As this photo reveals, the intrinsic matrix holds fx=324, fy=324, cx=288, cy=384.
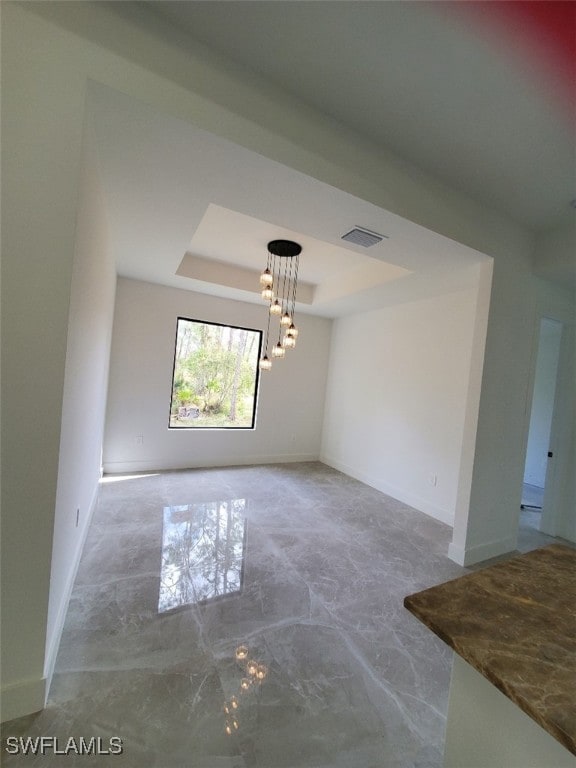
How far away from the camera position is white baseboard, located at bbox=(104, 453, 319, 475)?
4.31 meters

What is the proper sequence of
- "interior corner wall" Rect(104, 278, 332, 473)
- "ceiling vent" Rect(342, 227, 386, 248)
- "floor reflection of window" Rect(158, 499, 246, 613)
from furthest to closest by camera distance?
1. "interior corner wall" Rect(104, 278, 332, 473)
2. "ceiling vent" Rect(342, 227, 386, 248)
3. "floor reflection of window" Rect(158, 499, 246, 613)

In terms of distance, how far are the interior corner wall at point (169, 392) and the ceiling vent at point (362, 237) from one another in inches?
104

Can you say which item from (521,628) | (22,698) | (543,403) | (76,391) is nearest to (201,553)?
(22,698)

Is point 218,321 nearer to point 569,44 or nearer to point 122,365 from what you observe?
point 122,365

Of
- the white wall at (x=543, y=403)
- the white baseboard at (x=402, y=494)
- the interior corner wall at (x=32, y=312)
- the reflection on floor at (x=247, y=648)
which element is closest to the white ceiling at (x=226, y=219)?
the interior corner wall at (x=32, y=312)

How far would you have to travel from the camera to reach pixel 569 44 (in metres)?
1.42

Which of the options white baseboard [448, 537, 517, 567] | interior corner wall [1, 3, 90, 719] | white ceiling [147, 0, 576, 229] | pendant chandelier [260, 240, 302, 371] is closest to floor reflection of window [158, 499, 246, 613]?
interior corner wall [1, 3, 90, 719]

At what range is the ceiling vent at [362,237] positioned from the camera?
8.00 feet

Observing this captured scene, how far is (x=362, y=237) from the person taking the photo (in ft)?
8.29

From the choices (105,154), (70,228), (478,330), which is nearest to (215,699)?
(70,228)

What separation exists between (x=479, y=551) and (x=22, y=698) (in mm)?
3115

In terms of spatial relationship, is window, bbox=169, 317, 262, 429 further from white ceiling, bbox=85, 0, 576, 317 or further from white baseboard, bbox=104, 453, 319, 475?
white ceiling, bbox=85, 0, 576, 317

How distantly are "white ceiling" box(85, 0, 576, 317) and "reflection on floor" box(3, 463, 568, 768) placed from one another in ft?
8.45

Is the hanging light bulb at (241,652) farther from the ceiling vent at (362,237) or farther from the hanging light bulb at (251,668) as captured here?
the ceiling vent at (362,237)
